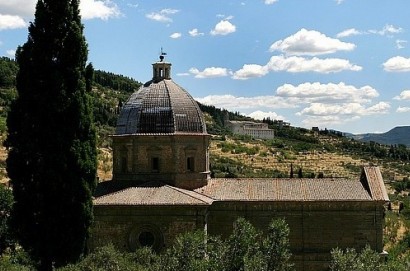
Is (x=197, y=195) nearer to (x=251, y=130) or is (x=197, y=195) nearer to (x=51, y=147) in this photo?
(x=51, y=147)

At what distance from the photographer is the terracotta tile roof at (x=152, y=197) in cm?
2792

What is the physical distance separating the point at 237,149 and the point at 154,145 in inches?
2285

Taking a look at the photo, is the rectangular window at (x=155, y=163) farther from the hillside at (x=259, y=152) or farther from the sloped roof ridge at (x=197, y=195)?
the hillside at (x=259, y=152)

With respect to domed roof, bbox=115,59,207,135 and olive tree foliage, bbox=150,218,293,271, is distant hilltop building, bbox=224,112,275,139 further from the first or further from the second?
olive tree foliage, bbox=150,218,293,271

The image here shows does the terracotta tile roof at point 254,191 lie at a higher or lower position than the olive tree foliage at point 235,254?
higher

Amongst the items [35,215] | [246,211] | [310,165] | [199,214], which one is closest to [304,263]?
[246,211]

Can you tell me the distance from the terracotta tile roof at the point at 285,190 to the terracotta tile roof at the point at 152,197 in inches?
82.3

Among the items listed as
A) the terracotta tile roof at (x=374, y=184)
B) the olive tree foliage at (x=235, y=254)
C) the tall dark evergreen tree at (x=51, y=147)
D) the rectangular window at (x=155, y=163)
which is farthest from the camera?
the rectangular window at (x=155, y=163)

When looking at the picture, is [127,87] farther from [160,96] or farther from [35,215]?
[35,215]

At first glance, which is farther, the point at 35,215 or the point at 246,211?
the point at 246,211

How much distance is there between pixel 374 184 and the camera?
104 feet

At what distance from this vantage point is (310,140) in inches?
4946

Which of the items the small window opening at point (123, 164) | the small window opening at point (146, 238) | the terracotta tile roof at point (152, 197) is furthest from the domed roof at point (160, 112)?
the small window opening at point (146, 238)

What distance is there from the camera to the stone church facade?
28.2 meters
